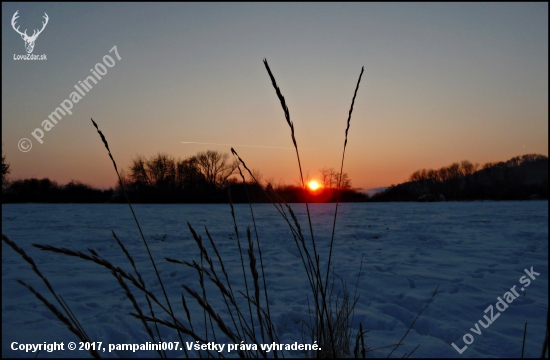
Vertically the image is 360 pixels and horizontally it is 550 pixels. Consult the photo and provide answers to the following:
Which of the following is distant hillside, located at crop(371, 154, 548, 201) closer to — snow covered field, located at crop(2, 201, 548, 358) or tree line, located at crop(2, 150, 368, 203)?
tree line, located at crop(2, 150, 368, 203)

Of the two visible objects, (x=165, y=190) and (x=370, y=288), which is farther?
(x=165, y=190)

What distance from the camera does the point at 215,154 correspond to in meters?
33.9

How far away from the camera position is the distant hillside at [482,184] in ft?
106

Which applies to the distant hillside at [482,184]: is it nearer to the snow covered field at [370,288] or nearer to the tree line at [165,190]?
the tree line at [165,190]

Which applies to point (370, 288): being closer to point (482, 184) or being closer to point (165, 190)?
point (165, 190)

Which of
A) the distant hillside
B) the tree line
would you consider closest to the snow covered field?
the tree line

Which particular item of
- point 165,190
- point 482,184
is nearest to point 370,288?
point 165,190

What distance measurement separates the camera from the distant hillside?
32375 mm

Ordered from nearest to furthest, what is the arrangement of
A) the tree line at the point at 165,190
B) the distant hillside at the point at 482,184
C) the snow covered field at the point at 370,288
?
the snow covered field at the point at 370,288, the tree line at the point at 165,190, the distant hillside at the point at 482,184

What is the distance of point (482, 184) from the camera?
3753 centimetres

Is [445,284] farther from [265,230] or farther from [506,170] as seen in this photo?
[506,170]

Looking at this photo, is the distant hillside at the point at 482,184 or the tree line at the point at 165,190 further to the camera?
the distant hillside at the point at 482,184

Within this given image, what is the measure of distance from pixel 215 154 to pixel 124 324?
104ft

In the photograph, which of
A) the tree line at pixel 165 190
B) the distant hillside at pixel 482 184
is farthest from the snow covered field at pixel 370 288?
the distant hillside at pixel 482 184
